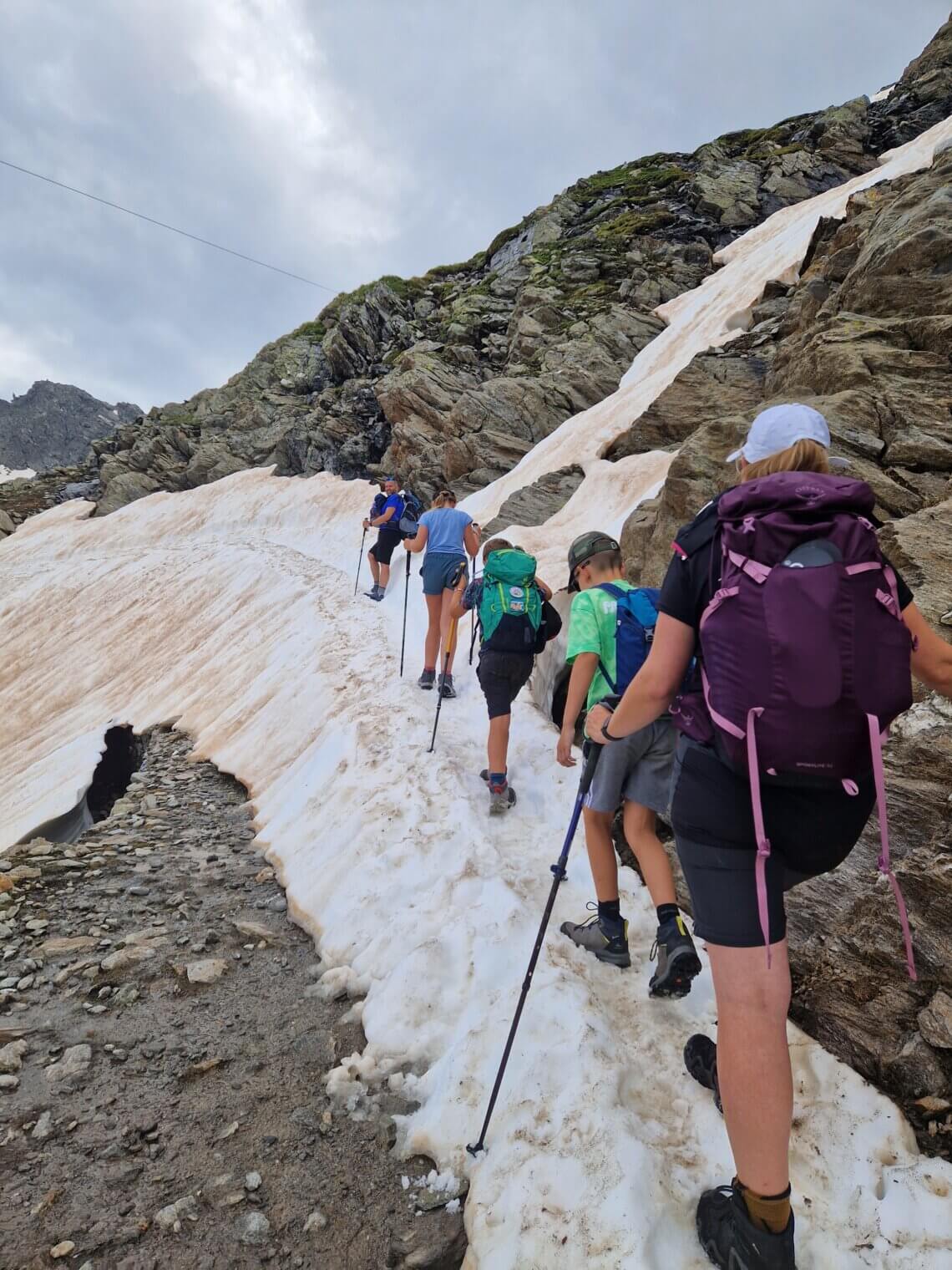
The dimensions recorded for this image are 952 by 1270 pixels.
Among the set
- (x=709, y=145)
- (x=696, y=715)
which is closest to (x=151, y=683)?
(x=696, y=715)

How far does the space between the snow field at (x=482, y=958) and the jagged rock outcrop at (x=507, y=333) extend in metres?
10.5

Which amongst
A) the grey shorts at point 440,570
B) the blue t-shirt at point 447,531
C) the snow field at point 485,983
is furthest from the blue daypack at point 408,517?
the grey shorts at point 440,570

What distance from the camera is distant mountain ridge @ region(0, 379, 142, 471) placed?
136 meters

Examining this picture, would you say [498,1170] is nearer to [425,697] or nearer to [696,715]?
[696,715]

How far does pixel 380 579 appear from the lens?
14.9m

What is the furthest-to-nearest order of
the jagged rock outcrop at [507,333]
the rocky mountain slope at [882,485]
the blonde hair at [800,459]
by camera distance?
the jagged rock outcrop at [507,333] → the rocky mountain slope at [882,485] → the blonde hair at [800,459]

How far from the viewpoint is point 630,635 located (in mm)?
3957

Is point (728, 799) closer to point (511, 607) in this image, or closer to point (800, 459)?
point (800, 459)

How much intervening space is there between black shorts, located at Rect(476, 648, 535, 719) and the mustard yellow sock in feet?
13.1

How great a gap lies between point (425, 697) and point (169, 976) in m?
4.61

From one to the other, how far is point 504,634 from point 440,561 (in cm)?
351

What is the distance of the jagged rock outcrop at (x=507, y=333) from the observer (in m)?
25.0

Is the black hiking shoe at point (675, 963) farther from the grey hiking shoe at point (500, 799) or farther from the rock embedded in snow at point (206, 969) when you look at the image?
the rock embedded in snow at point (206, 969)

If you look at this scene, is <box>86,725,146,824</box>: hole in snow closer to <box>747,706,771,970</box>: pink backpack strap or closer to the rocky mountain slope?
the rocky mountain slope
